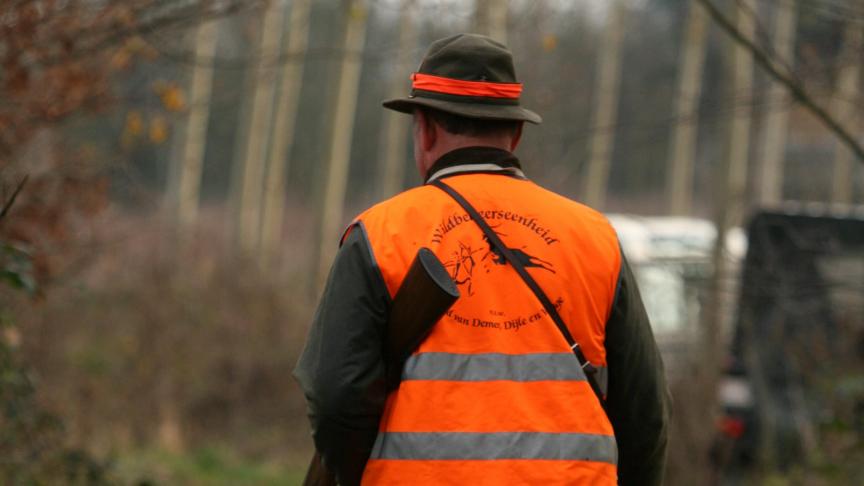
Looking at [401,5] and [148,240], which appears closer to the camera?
[401,5]

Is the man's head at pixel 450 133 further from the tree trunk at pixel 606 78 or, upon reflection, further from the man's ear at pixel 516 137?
the tree trunk at pixel 606 78

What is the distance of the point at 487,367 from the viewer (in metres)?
3.20

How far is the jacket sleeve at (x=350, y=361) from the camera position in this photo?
10.5 feet

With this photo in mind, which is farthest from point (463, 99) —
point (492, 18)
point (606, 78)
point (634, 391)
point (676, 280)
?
point (606, 78)

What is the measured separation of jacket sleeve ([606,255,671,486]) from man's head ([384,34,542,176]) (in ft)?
1.55

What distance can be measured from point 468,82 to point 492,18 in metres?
6.69

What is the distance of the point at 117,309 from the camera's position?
49.2 feet

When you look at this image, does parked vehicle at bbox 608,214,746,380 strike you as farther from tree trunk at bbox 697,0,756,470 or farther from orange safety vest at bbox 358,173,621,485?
orange safety vest at bbox 358,173,621,485

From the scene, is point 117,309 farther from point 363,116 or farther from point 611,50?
point 363,116

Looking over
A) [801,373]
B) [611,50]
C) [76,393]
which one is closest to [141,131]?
[801,373]

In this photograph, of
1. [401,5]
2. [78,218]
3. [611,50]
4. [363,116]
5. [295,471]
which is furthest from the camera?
[363,116]

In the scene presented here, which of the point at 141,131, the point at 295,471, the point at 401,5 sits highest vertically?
the point at 401,5

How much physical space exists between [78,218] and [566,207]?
20.1 feet

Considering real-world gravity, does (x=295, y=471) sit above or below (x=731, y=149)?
below
